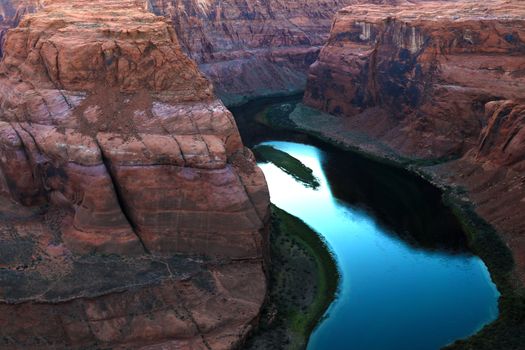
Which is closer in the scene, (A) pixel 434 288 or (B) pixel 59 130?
(B) pixel 59 130

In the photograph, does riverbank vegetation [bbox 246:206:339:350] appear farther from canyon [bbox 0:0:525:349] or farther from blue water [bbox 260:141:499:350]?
canyon [bbox 0:0:525:349]

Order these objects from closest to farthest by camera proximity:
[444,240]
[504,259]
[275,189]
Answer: [504,259]
[444,240]
[275,189]

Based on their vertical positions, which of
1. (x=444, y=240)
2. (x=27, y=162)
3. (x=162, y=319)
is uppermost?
(x=27, y=162)

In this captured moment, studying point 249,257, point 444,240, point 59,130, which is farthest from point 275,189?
point 59,130

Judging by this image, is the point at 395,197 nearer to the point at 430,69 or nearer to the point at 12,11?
the point at 430,69

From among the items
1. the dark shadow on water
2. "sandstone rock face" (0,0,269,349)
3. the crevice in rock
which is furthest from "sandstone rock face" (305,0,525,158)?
the crevice in rock

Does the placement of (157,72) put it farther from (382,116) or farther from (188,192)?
(382,116)

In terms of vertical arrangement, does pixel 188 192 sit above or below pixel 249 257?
above
